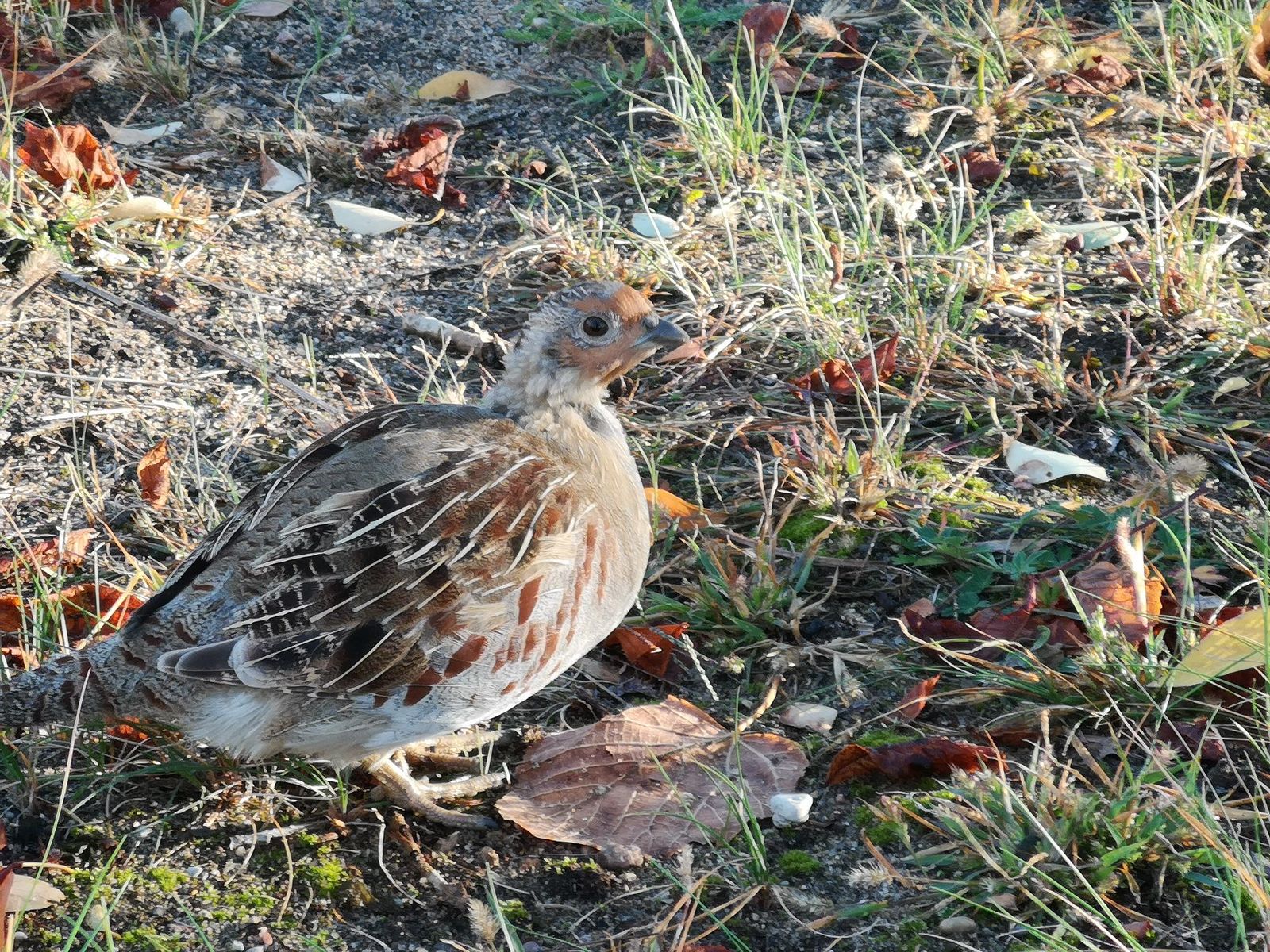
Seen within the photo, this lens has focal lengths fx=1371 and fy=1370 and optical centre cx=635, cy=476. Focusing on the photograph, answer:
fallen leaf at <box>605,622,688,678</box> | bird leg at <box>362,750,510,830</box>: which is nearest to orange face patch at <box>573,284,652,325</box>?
fallen leaf at <box>605,622,688,678</box>

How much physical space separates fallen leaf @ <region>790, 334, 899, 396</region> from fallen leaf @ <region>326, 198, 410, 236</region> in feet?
5.84

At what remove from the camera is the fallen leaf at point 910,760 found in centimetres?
309

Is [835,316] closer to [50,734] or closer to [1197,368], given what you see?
[1197,368]

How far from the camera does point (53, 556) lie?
12.5 ft

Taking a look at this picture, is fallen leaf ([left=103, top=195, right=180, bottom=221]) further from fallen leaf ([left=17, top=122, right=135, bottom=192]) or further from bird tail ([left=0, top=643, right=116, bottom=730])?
bird tail ([left=0, top=643, right=116, bottom=730])

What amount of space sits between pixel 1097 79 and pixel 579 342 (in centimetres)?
301

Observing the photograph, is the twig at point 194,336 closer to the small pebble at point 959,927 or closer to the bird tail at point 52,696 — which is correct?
the bird tail at point 52,696

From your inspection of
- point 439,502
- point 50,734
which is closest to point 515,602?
point 439,502

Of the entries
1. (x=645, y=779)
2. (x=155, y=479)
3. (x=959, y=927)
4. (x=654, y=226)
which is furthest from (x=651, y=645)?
(x=654, y=226)

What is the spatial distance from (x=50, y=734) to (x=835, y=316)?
262cm

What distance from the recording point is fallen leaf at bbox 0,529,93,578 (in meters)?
3.74

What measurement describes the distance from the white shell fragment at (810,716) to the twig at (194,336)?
5.85 feet

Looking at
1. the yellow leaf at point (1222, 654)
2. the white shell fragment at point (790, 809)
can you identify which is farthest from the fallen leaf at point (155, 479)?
the yellow leaf at point (1222, 654)

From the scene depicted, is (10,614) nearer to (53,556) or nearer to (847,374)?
(53,556)
